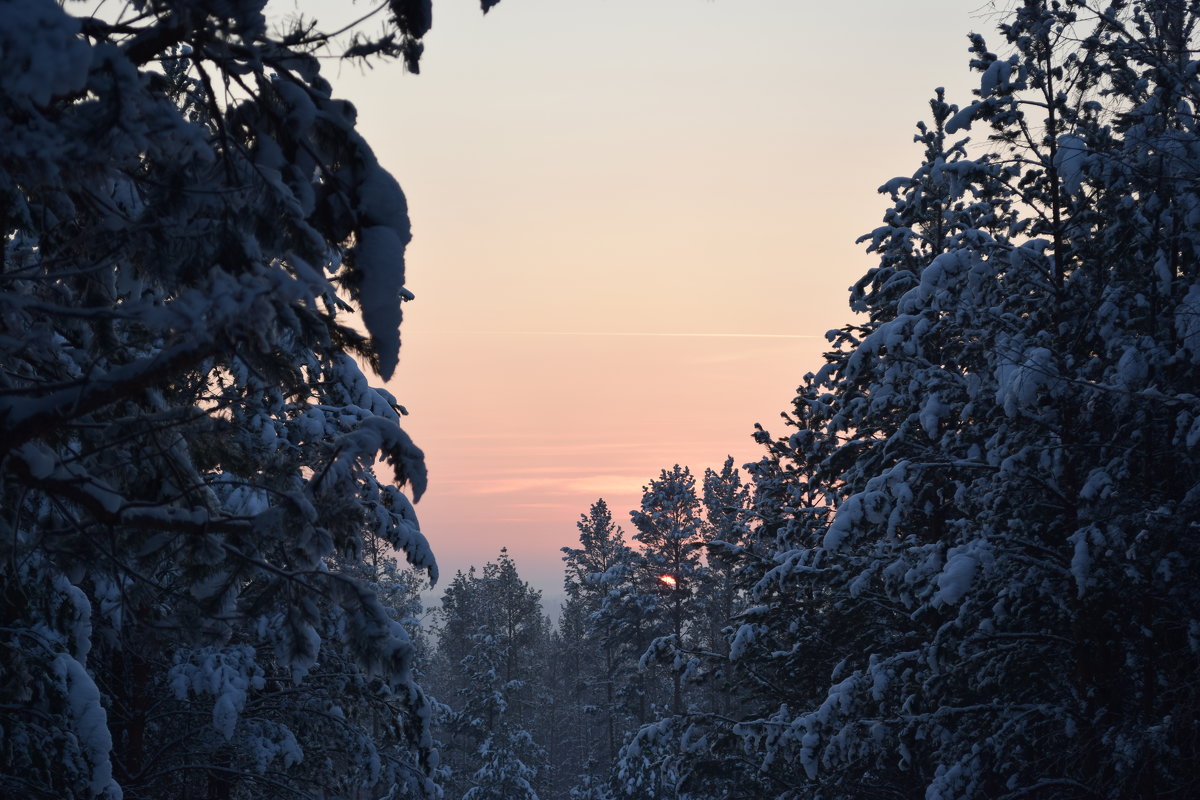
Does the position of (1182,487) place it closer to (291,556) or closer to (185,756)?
(291,556)

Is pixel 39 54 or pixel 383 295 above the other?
pixel 39 54

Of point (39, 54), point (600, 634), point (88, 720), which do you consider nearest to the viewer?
point (39, 54)

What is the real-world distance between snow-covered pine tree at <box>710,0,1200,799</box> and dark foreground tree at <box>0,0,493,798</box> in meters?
6.50

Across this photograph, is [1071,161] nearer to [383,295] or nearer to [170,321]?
[383,295]

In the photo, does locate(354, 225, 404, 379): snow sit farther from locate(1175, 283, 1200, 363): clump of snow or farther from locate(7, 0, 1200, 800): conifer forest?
locate(1175, 283, 1200, 363): clump of snow

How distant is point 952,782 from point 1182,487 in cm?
409

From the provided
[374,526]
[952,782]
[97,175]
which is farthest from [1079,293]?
[97,175]

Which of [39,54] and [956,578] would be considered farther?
[956,578]

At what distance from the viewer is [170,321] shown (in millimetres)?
3467

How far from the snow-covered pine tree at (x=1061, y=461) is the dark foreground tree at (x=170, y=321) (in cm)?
650

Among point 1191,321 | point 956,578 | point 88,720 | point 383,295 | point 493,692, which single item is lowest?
point 88,720

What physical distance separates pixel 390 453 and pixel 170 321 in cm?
155

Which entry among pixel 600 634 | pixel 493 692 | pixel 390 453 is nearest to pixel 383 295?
pixel 390 453

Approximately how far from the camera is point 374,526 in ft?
31.2
